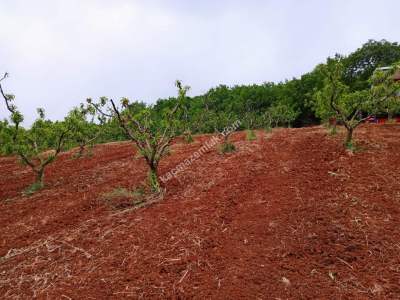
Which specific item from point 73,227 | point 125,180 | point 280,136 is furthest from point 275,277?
point 280,136

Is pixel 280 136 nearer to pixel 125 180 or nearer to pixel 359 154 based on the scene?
pixel 359 154

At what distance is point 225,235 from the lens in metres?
5.41

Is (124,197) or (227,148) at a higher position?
(227,148)

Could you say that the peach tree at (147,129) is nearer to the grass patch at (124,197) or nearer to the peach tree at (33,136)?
the grass patch at (124,197)

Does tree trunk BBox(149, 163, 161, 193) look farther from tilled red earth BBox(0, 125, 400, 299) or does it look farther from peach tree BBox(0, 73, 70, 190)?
peach tree BBox(0, 73, 70, 190)

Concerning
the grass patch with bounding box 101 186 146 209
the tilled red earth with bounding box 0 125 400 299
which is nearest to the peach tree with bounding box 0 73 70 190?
the tilled red earth with bounding box 0 125 400 299

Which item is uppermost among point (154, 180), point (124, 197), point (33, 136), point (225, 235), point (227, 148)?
point (33, 136)

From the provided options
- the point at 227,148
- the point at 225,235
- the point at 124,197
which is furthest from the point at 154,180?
the point at 227,148

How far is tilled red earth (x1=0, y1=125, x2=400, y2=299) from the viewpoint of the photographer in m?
4.29

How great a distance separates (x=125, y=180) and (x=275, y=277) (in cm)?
569

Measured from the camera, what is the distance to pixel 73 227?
6324 mm

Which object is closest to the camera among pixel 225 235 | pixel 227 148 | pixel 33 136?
pixel 225 235

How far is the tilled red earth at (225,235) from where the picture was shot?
429cm

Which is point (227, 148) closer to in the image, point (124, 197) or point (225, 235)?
point (124, 197)
